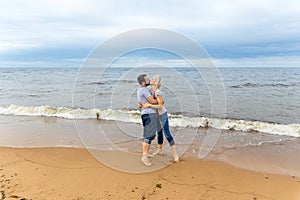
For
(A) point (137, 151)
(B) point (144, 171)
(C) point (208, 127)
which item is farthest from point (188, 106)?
(B) point (144, 171)

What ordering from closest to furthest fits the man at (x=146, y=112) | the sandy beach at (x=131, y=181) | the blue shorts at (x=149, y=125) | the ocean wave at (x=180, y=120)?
1. the sandy beach at (x=131, y=181)
2. the man at (x=146, y=112)
3. the blue shorts at (x=149, y=125)
4. the ocean wave at (x=180, y=120)

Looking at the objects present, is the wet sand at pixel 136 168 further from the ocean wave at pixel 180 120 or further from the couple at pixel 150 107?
the ocean wave at pixel 180 120

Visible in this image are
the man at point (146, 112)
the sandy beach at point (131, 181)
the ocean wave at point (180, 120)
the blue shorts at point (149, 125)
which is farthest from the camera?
the ocean wave at point (180, 120)

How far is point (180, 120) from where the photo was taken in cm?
1037

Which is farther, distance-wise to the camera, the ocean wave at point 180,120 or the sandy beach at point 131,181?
the ocean wave at point 180,120

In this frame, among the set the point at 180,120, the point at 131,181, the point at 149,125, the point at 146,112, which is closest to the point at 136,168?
the point at 131,181

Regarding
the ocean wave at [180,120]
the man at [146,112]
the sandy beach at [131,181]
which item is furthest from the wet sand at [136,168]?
the ocean wave at [180,120]

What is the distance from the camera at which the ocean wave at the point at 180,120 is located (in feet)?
29.5

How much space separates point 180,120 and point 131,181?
625 centimetres

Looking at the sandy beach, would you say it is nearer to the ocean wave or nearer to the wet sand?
the wet sand

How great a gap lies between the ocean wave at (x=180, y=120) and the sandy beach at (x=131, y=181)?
419cm

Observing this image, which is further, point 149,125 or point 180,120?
point 180,120

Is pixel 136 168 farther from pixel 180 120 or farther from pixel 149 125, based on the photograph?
pixel 180 120

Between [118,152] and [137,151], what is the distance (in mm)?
478
